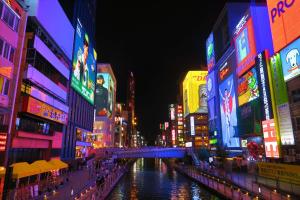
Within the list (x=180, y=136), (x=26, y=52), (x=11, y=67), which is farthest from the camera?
(x=180, y=136)

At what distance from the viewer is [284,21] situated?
43688 millimetres

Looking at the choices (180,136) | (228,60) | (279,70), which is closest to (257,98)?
(279,70)

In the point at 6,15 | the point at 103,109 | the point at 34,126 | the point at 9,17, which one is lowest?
the point at 34,126

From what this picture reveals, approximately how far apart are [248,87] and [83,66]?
4178cm

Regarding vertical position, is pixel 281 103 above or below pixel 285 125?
above

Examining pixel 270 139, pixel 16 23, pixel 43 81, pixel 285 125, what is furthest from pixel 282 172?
pixel 43 81

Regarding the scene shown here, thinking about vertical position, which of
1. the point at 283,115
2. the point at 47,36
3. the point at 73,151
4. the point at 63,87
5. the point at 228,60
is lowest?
the point at 73,151

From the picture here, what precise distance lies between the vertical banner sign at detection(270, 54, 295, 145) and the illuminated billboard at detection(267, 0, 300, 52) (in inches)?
120

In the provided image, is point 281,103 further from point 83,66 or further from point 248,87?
point 83,66

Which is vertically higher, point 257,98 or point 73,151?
point 257,98

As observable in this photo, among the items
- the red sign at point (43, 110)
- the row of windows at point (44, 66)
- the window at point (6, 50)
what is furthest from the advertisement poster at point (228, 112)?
the window at point (6, 50)

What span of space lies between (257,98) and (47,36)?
41.5 m

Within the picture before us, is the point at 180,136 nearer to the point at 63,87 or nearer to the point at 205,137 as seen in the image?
the point at 205,137

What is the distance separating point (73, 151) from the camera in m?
61.5
